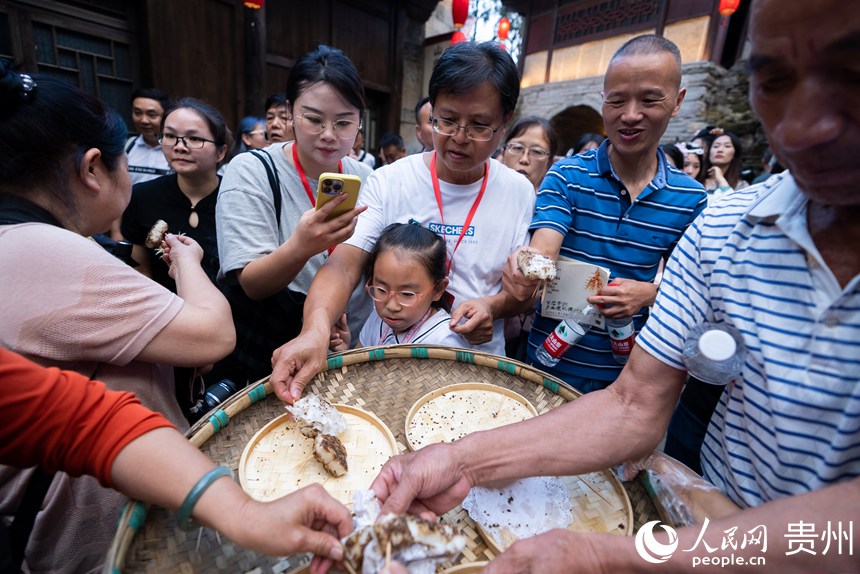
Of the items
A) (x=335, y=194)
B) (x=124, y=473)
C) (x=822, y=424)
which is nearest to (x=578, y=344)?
(x=822, y=424)

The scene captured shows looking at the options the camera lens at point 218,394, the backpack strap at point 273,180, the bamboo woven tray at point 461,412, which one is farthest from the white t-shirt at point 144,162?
the bamboo woven tray at point 461,412

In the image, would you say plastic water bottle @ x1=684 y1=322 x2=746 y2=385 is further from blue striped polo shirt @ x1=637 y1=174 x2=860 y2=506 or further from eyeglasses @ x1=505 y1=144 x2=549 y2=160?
eyeglasses @ x1=505 y1=144 x2=549 y2=160

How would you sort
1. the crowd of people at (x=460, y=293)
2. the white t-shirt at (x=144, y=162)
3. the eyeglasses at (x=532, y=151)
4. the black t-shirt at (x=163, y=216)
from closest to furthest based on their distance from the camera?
the crowd of people at (x=460, y=293), the black t-shirt at (x=163, y=216), the eyeglasses at (x=532, y=151), the white t-shirt at (x=144, y=162)

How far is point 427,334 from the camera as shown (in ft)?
7.06

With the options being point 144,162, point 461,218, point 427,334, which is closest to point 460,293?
point 427,334

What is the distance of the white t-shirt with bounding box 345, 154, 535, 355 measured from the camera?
2.19m

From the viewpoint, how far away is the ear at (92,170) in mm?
1349

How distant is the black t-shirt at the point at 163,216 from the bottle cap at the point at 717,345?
9.31ft

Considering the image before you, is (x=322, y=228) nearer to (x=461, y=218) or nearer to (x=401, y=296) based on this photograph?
(x=401, y=296)

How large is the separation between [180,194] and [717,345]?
3290mm

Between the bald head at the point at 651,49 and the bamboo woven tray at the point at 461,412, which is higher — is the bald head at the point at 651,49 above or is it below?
above

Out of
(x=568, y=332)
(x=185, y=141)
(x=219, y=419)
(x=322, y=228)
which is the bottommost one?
(x=219, y=419)

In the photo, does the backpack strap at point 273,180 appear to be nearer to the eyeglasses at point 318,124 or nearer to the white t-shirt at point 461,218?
the eyeglasses at point 318,124
